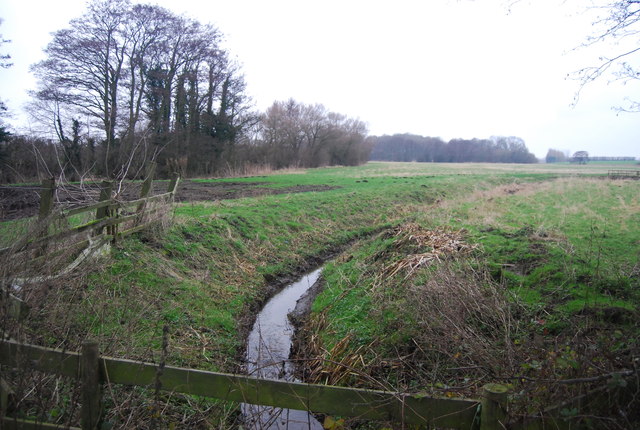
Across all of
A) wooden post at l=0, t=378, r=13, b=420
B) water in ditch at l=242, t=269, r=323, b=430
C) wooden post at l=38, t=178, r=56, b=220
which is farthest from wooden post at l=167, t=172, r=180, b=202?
wooden post at l=0, t=378, r=13, b=420

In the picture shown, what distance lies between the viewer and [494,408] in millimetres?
2619

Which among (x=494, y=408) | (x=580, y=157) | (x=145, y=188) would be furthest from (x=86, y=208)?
(x=580, y=157)

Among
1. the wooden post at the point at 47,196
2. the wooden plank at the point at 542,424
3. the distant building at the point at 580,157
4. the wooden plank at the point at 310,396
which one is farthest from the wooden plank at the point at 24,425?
the distant building at the point at 580,157

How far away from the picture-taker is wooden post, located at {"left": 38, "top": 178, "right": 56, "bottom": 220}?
695cm

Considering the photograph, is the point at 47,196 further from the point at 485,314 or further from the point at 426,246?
the point at 426,246

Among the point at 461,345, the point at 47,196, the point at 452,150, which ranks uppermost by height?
the point at 452,150

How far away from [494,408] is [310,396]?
3.99 ft

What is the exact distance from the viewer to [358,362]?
6.16 meters

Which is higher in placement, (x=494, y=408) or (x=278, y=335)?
(x=494, y=408)

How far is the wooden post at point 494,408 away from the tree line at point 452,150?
5048 inches

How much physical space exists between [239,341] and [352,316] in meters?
2.20

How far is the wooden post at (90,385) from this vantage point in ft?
9.85

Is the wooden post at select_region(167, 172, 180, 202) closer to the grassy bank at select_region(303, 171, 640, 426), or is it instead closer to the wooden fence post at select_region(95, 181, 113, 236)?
the wooden fence post at select_region(95, 181, 113, 236)

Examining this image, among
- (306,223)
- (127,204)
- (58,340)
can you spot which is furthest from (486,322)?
(306,223)
